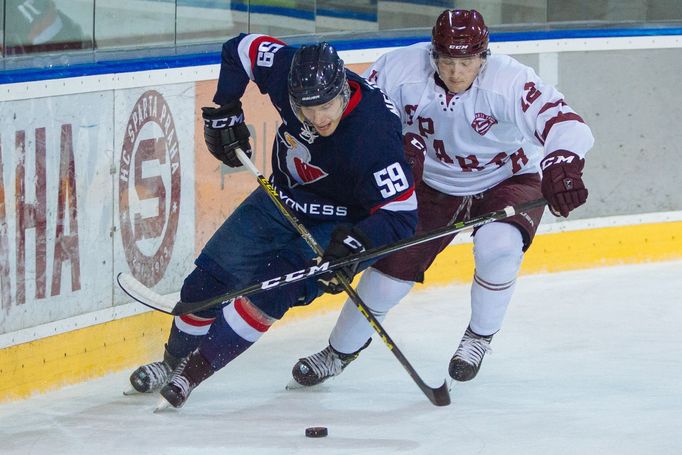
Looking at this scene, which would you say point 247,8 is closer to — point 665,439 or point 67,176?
point 67,176

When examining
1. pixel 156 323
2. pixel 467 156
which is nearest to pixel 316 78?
pixel 467 156

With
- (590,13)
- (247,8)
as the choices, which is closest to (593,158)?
(590,13)

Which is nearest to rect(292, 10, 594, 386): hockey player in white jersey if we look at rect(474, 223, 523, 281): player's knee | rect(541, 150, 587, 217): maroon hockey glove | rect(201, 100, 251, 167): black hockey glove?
rect(474, 223, 523, 281): player's knee

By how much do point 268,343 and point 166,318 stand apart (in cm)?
37

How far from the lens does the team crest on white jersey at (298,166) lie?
3.64 meters

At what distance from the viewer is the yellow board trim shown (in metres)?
3.82

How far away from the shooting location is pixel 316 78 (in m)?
3.36

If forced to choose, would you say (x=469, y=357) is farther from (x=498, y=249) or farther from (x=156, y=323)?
(x=156, y=323)

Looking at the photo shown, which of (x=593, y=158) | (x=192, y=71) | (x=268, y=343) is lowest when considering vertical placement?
(x=268, y=343)

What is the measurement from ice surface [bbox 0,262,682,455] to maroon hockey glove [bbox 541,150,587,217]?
1.84ft

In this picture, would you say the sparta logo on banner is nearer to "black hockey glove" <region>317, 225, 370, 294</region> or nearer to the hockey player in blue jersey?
the hockey player in blue jersey

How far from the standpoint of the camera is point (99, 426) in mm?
3557

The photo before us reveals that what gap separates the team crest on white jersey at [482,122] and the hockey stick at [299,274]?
28cm

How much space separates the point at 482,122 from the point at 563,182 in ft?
1.41
